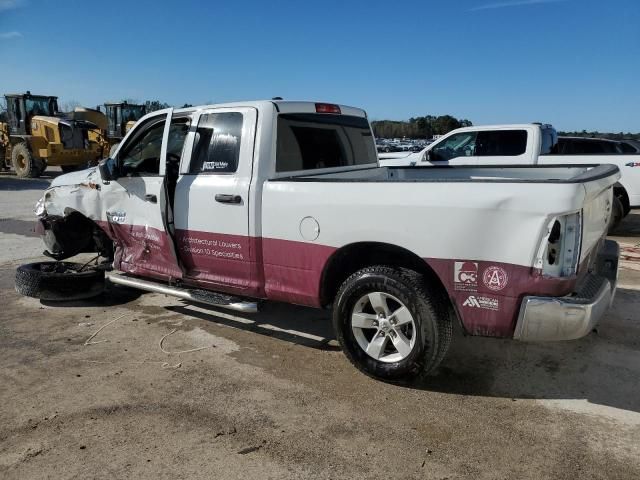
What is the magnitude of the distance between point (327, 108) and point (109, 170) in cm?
219

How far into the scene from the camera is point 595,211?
12.2ft

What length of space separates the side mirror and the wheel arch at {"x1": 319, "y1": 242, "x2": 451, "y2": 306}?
253 cm

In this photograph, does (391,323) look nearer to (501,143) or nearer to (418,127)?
(501,143)

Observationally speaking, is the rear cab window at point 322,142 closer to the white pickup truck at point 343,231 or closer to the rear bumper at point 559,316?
the white pickup truck at point 343,231

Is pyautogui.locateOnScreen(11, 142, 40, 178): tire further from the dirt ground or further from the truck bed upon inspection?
the truck bed

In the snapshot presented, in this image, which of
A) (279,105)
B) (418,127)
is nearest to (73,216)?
(279,105)

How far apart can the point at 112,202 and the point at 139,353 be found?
1759 millimetres

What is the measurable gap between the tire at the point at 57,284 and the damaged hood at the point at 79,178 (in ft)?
3.24

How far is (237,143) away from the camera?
4555mm

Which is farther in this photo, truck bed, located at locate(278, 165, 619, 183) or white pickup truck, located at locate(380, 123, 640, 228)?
white pickup truck, located at locate(380, 123, 640, 228)

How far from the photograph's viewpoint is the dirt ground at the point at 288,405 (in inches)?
118

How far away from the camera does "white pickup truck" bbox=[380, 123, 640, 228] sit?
32.3 feet

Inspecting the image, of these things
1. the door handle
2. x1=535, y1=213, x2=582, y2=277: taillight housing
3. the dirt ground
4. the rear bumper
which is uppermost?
the door handle

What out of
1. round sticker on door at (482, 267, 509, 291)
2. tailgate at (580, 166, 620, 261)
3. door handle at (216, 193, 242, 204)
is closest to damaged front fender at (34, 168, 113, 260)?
door handle at (216, 193, 242, 204)
